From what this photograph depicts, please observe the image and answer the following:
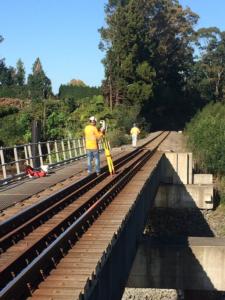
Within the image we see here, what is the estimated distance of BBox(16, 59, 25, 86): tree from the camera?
151m

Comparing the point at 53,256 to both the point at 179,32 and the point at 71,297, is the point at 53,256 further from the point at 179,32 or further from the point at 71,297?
the point at 179,32

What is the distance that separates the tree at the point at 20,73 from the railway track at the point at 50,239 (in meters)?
135

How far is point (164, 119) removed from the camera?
3467 inches

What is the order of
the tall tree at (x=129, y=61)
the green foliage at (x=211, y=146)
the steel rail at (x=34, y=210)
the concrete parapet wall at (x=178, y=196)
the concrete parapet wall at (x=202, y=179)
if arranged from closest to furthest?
the steel rail at (x=34, y=210) → the concrete parapet wall at (x=178, y=196) → the concrete parapet wall at (x=202, y=179) → the green foliage at (x=211, y=146) → the tall tree at (x=129, y=61)

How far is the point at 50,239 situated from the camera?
1005cm

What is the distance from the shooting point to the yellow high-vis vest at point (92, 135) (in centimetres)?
1839

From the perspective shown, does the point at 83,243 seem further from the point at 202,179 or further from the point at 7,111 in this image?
the point at 7,111

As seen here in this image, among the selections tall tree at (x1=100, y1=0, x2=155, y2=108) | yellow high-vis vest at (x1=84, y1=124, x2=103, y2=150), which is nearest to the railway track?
yellow high-vis vest at (x1=84, y1=124, x2=103, y2=150)

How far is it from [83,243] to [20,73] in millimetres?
150587

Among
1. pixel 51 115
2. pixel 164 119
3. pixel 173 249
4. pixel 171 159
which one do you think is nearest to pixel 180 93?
pixel 164 119

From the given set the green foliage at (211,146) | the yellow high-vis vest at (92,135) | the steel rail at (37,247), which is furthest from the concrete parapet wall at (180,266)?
the green foliage at (211,146)

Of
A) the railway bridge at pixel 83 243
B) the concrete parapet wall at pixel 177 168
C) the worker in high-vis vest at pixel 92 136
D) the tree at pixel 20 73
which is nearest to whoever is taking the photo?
the railway bridge at pixel 83 243

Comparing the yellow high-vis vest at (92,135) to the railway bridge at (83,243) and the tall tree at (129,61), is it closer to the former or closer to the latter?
the railway bridge at (83,243)

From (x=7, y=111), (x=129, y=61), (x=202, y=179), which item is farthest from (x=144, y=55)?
(x=202, y=179)
